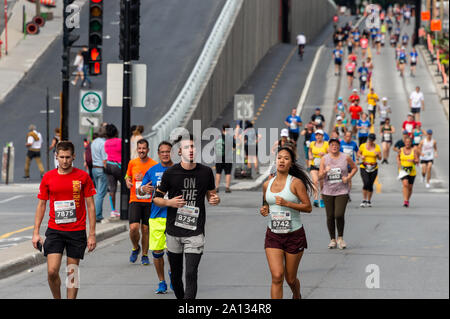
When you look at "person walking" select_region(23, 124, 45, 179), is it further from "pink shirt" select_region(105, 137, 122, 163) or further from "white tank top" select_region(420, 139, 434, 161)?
"pink shirt" select_region(105, 137, 122, 163)

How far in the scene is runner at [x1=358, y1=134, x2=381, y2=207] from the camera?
2141 centimetres

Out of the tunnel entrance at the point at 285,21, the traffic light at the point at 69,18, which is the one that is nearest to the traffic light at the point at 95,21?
the traffic light at the point at 69,18

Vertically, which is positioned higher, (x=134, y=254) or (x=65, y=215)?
(x=65, y=215)

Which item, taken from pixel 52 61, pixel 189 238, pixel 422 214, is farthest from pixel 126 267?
pixel 52 61

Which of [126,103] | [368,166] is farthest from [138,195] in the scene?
[368,166]

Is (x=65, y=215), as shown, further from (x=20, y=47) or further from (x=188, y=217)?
(x=20, y=47)

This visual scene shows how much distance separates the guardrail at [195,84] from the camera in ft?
104

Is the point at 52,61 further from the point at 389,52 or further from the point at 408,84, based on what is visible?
the point at 389,52

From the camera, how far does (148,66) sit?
147ft

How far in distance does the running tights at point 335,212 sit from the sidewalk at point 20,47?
2764 centimetres

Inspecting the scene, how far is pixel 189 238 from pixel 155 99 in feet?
102

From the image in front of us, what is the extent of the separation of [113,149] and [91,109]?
4.89 metres

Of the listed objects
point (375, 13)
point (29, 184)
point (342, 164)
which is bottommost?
point (29, 184)

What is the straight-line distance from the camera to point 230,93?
4778 cm
